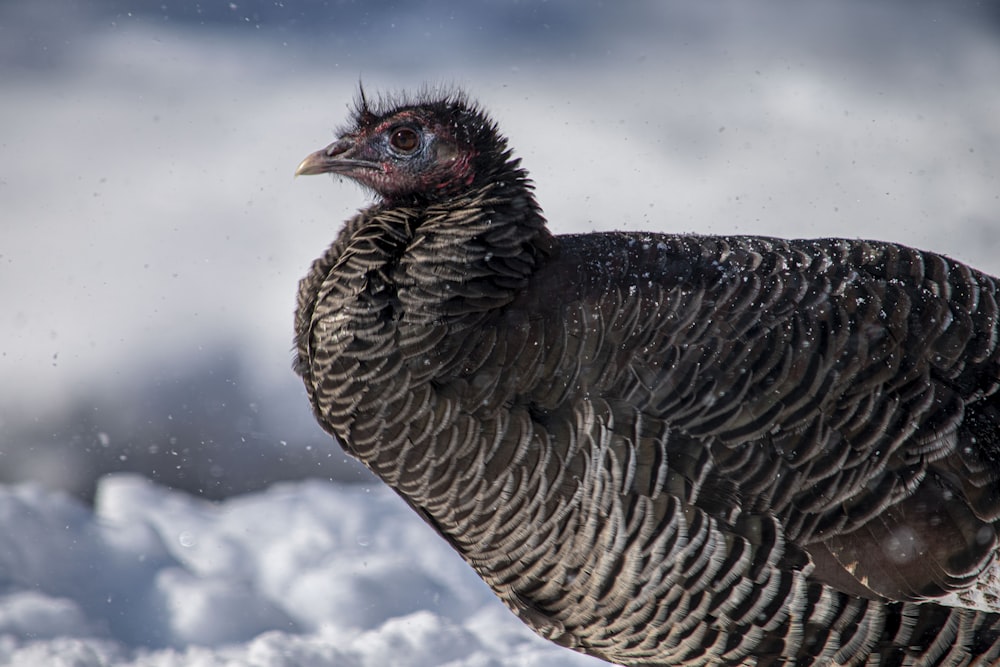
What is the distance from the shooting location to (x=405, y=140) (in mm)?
2770

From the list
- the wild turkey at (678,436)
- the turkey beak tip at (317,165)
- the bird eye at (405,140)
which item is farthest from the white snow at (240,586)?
the bird eye at (405,140)

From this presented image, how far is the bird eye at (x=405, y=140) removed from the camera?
276 cm

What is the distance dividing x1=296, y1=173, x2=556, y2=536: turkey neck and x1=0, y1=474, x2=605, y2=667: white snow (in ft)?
5.01

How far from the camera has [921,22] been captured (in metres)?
6.34

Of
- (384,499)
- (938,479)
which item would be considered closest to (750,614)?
(938,479)

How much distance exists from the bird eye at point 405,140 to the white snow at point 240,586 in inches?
83.7

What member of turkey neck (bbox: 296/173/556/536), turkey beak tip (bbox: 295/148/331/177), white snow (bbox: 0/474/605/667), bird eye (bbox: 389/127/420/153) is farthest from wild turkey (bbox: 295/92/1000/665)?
white snow (bbox: 0/474/605/667)

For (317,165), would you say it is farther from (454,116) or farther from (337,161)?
(454,116)

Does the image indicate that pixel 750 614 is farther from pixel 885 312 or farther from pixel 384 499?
pixel 384 499

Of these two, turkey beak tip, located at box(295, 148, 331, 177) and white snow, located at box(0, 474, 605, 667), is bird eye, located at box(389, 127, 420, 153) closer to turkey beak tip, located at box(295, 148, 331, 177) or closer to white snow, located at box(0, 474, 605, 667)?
turkey beak tip, located at box(295, 148, 331, 177)

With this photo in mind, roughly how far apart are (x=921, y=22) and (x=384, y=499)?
4844 mm

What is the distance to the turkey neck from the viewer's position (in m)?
2.45

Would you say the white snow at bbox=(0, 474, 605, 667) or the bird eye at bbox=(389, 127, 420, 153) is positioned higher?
the bird eye at bbox=(389, 127, 420, 153)

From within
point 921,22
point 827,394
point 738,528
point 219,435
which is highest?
point 921,22
